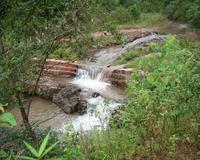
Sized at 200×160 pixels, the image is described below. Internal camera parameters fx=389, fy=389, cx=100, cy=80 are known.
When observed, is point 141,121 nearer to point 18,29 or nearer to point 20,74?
point 20,74

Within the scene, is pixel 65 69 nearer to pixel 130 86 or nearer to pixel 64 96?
pixel 64 96

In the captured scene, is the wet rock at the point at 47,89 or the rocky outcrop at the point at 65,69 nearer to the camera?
the wet rock at the point at 47,89

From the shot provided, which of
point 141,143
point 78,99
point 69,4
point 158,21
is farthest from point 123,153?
point 158,21

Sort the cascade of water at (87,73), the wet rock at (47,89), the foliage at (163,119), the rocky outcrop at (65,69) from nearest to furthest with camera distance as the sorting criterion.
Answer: the foliage at (163,119), the wet rock at (47,89), the cascade of water at (87,73), the rocky outcrop at (65,69)

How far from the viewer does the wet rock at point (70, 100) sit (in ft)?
38.0

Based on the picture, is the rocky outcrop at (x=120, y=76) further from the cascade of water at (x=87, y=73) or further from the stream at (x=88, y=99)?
the cascade of water at (x=87, y=73)

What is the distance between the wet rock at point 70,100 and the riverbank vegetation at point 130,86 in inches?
228

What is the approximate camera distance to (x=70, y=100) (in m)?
12.2

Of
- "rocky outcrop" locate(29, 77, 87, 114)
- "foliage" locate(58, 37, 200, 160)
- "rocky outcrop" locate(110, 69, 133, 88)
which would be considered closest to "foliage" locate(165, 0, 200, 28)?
"rocky outcrop" locate(110, 69, 133, 88)

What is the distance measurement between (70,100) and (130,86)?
6.80m

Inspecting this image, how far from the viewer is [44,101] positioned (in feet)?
43.2

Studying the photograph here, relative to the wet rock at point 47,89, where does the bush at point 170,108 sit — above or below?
above

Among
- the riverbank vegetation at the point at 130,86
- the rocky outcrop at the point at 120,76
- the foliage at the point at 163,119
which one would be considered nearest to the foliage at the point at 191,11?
the rocky outcrop at the point at 120,76

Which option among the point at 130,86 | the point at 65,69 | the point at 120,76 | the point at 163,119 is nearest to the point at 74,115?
the point at 120,76
